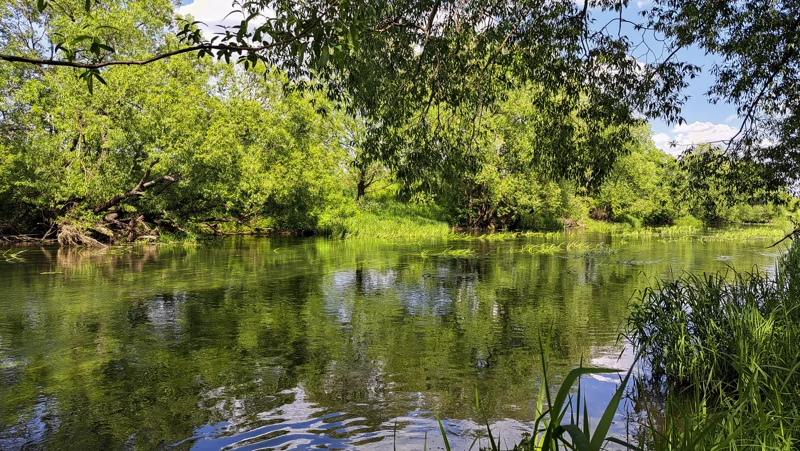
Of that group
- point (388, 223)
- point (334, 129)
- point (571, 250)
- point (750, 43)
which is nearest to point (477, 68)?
point (750, 43)

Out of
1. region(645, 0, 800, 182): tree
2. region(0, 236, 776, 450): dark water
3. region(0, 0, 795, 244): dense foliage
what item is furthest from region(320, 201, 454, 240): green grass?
region(645, 0, 800, 182): tree

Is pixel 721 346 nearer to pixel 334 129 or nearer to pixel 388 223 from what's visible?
pixel 388 223

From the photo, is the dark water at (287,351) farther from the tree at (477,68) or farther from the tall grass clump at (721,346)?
the tree at (477,68)

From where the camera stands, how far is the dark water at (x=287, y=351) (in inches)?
239

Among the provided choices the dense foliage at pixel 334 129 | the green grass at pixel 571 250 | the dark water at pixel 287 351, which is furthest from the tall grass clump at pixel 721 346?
the green grass at pixel 571 250

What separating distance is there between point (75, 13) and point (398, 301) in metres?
29.7

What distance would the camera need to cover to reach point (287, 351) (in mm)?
9195

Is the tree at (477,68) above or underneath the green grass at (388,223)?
above

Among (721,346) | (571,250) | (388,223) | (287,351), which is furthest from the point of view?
(388,223)

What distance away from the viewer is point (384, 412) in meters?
6.52

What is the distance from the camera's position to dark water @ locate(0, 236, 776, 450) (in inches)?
239

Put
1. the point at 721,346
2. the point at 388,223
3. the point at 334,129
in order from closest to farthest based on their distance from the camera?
the point at 721,346
the point at 388,223
the point at 334,129

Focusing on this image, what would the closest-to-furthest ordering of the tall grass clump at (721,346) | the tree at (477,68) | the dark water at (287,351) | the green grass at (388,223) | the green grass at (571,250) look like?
the tall grass clump at (721,346) → the dark water at (287,351) → the tree at (477,68) → the green grass at (571,250) → the green grass at (388,223)

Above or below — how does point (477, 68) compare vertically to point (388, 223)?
above
